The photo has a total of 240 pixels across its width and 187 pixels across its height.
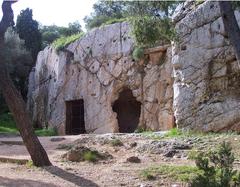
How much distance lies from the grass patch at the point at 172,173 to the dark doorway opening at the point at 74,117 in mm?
13687

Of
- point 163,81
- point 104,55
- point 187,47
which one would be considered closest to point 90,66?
point 104,55

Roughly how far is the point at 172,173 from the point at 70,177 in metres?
1.64

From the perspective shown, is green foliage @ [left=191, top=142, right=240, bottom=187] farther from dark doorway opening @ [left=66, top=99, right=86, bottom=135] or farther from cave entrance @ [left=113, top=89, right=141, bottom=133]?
cave entrance @ [left=113, top=89, right=141, bottom=133]

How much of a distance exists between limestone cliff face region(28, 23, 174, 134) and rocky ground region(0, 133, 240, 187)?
5468 mm

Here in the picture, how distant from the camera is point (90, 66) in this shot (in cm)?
1989

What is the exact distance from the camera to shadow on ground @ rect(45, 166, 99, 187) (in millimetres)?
6691

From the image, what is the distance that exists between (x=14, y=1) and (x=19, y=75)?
22.0 meters

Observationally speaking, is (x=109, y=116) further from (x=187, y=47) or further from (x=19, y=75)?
(x=19, y=75)

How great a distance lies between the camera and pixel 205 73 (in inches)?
480

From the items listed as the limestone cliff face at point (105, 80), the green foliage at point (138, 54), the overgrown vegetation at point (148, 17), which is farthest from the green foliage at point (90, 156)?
the green foliage at point (138, 54)

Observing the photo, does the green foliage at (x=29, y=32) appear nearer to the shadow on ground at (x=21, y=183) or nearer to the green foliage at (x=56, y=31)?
the green foliage at (x=56, y=31)

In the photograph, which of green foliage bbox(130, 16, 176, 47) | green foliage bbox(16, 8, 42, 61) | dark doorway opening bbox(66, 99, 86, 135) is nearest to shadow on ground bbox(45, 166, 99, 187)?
green foliage bbox(130, 16, 176, 47)

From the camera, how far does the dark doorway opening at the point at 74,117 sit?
2088cm

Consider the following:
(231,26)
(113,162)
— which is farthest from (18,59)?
(231,26)
